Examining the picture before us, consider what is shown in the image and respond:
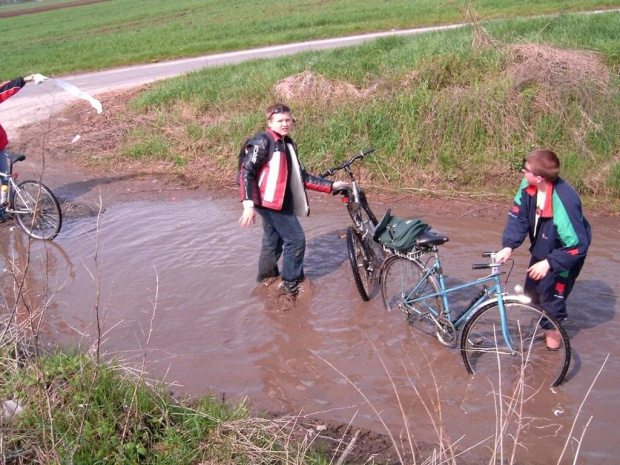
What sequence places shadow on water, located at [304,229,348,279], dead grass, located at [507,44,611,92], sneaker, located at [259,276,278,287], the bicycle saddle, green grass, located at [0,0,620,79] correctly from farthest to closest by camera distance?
1. green grass, located at [0,0,620,79]
2. dead grass, located at [507,44,611,92]
3. shadow on water, located at [304,229,348,279]
4. sneaker, located at [259,276,278,287]
5. the bicycle saddle

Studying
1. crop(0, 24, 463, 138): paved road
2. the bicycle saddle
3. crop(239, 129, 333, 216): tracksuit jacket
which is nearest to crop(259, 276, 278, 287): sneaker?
crop(239, 129, 333, 216): tracksuit jacket

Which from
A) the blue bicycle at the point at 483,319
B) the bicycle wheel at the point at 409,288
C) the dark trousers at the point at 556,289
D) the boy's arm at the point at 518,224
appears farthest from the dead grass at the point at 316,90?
the dark trousers at the point at 556,289

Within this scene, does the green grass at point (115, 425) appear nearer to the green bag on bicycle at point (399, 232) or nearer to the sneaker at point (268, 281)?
the green bag on bicycle at point (399, 232)

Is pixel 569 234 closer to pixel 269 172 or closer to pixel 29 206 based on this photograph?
pixel 269 172

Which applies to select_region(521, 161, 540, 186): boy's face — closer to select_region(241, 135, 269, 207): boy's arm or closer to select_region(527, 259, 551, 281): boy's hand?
select_region(527, 259, 551, 281): boy's hand

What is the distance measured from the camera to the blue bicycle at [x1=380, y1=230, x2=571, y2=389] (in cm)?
464

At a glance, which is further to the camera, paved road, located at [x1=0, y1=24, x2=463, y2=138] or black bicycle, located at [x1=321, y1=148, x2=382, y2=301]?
paved road, located at [x1=0, y1=24, x2=463, y2=138]

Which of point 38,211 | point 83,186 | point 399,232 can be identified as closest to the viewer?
point 399,232

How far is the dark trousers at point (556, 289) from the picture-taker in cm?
475

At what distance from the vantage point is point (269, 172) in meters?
5.76

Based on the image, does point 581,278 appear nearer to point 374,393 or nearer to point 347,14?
point 374,393

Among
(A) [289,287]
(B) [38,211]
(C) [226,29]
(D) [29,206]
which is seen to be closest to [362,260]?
(A) [289,287]

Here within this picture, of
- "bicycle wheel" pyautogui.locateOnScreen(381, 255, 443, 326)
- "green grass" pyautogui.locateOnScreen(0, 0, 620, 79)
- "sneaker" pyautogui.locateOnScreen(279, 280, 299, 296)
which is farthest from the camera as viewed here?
"green grass" pyautogui.locateOnScreen(0, 0, 620, 79)

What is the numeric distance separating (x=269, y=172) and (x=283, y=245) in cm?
94
